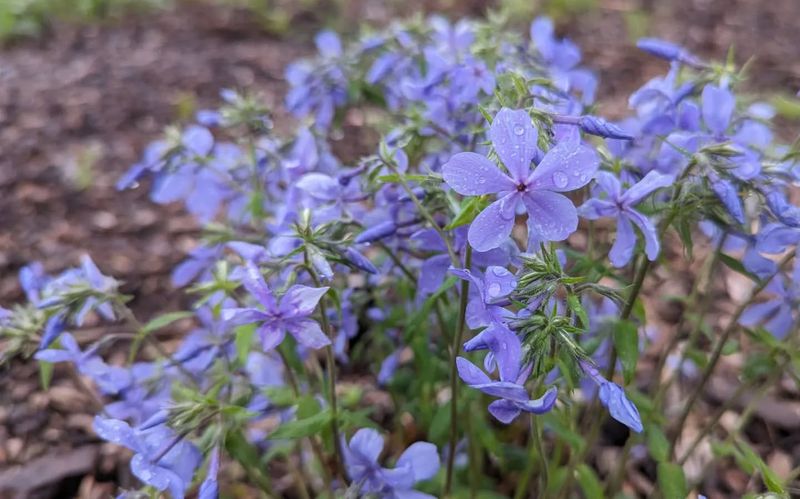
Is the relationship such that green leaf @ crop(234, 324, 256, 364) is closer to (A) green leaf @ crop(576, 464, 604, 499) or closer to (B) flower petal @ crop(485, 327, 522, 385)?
(B) flower petal @ crop(485, 327, 522, 385)

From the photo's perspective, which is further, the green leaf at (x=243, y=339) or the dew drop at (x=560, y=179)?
the green leaf at (x=243, y=339)

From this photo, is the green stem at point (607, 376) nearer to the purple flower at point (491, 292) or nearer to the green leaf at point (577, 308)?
the green leaf at point (577, 308)

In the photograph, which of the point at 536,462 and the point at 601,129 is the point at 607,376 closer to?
the point at 536,462

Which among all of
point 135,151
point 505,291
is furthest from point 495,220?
point 135,151

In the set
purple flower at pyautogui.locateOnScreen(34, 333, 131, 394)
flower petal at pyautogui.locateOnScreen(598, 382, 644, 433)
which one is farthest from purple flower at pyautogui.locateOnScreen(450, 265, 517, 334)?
purple flower at pyautogui.locateOnScreen(34, 333, 131, 394)

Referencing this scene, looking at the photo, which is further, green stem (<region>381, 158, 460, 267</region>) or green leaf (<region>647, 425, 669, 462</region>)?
green leaf (<region>647, 425, 669, 462</region>)

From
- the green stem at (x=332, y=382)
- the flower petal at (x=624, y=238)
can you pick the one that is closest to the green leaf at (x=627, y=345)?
the flower petal at (x=624, y=238)
